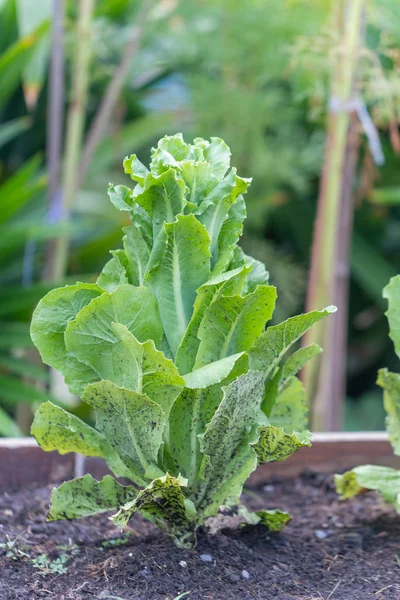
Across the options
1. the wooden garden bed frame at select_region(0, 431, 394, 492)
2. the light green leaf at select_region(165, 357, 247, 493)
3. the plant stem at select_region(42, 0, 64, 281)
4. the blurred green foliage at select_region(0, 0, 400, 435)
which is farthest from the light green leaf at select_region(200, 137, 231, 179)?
the blurred green foliage at select_region(0, 0, 400, 435)

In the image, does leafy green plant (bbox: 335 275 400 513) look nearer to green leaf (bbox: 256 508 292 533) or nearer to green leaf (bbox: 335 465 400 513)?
green leaf (bbox: 335 465 400 513)

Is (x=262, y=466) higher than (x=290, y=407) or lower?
lower

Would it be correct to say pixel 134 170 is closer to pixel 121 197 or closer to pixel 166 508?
pixel 121 197

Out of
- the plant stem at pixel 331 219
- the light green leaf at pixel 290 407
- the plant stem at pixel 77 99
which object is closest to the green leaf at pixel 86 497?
the light green leaf at pixel 290 407

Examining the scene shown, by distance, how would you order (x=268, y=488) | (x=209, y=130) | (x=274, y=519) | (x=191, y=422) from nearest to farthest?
1. (x=191, y=422)
2. (x=274, y=519)
3. (x=268, y=488)
4. (x=209, y=130)

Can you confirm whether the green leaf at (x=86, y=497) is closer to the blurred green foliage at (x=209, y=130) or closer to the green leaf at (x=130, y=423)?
the green leaf at (x=130, y=423)

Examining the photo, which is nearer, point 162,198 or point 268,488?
point 162,198

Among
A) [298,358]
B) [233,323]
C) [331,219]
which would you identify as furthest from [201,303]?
[331,219]
